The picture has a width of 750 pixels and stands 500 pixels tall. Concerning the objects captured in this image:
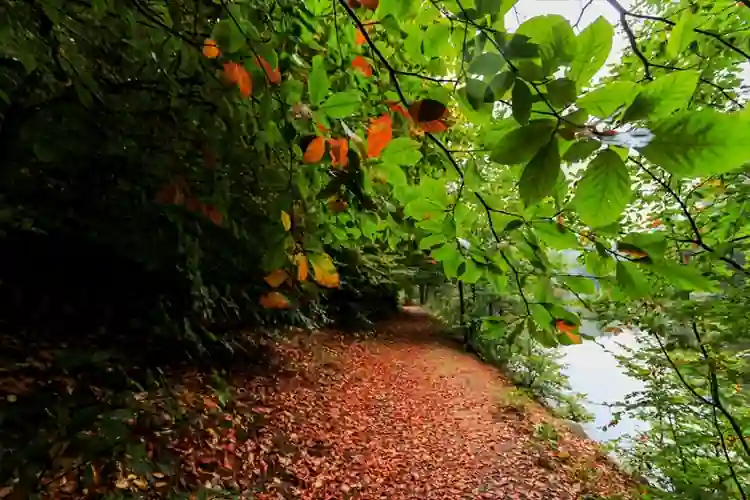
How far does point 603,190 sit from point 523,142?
0.08 meters

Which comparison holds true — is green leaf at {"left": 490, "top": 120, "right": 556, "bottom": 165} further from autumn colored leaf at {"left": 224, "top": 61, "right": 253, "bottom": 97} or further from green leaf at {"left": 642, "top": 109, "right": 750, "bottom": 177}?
autumn colored leaf at {"left": 224, "top": 61, "right": 253, "bottom": 97}

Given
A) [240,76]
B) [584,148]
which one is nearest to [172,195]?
[240,76]

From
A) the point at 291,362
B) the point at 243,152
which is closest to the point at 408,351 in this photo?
the point at 291,362

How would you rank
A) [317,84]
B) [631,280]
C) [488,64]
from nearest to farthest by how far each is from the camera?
1. [488,64]
2. [631,280]
3. [317,84]

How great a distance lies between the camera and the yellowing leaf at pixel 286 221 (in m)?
0.73

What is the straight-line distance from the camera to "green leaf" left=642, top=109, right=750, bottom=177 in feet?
1.08

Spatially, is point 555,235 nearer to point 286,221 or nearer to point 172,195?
point 286,221

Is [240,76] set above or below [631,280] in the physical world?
above

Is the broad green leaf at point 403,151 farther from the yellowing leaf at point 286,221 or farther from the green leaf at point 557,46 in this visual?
the green leaf at point 557,46

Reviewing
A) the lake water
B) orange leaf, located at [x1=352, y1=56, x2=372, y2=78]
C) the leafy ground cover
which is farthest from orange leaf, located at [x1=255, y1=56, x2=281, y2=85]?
the lake water

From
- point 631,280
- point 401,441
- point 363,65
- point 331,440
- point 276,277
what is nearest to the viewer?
point 631,280

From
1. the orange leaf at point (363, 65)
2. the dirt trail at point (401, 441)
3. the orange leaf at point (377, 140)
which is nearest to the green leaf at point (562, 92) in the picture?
the orange leaf at point (377, 140)

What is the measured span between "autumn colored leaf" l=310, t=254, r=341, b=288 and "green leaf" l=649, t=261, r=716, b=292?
447mm

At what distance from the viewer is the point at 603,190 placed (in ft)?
1.24
